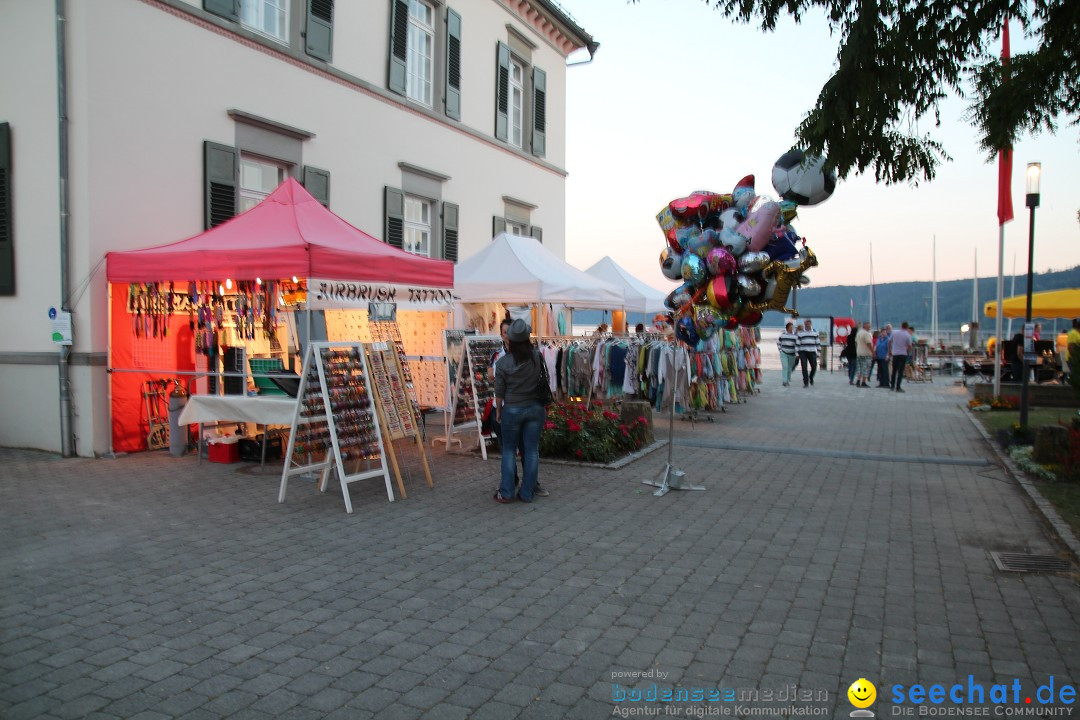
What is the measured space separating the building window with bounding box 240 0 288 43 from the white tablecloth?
633 cm

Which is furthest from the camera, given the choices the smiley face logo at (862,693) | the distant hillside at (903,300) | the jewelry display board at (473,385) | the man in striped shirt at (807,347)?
the distant hillside at (903,300)

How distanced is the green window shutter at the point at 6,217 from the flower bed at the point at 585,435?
7.42m

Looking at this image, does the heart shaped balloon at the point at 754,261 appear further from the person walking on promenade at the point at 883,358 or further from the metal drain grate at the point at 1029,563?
the person walking on promenade at the point at 883,358

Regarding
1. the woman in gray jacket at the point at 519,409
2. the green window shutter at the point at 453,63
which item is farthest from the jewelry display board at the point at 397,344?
the green window shutter at the point at 453,63

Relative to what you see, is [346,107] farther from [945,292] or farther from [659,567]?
[945,292]

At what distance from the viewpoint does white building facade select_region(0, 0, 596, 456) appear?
957 centimetres

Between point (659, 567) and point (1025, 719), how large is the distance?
8.27 feet

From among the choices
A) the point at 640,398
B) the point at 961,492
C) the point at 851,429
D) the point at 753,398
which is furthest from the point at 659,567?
the point at 753,398

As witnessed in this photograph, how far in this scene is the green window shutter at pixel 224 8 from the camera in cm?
1095

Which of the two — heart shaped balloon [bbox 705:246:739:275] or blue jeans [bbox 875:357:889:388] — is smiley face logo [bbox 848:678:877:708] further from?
blue jeans [bbox 875:357:889:388]

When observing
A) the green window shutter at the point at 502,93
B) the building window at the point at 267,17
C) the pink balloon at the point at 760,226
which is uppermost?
the green window shutter at the point at 502,93

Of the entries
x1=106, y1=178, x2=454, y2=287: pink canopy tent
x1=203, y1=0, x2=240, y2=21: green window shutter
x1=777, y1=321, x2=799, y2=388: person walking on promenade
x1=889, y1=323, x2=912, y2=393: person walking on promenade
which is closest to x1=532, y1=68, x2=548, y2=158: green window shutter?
x1=777, y1=321, x2=799, y2=388: person walking on promenade

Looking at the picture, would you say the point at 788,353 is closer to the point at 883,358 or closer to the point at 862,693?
the point at 883,358

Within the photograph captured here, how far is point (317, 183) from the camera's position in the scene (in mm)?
12906
